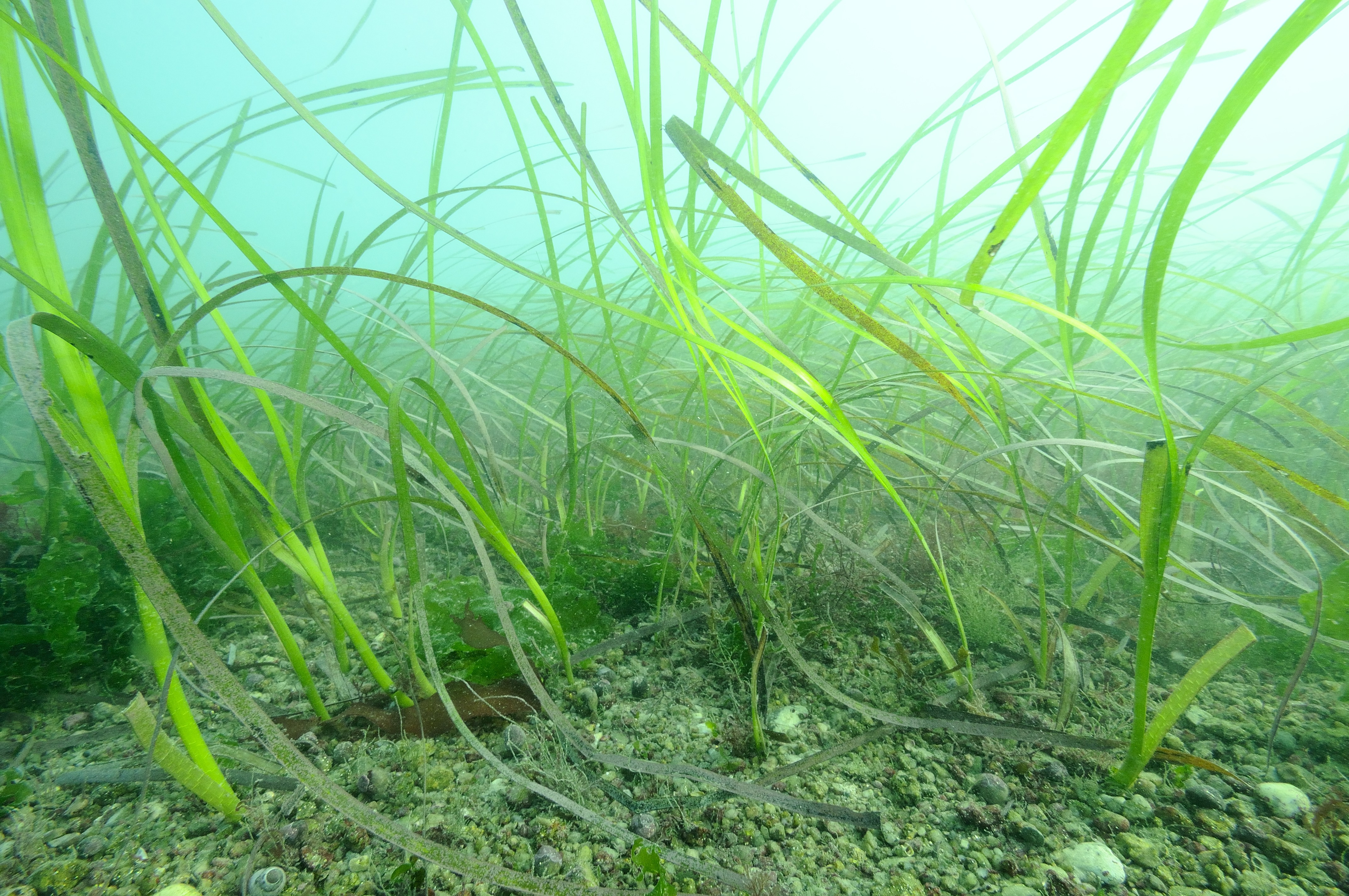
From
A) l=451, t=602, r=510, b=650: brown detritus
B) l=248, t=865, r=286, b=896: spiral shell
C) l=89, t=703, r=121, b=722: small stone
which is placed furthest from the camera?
l=451, t=602, r=510, b=650: brown detritus

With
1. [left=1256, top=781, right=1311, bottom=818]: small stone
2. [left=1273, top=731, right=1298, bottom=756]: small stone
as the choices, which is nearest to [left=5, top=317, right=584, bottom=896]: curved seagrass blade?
[left=1256, top=781, right=1311, bottom=818]: small stone

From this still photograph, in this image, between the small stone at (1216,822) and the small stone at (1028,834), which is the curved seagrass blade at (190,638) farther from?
the small stone at (1216,822)

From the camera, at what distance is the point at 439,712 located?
1063mm

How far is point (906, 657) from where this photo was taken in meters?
1.19

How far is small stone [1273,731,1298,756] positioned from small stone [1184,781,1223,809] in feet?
0.68

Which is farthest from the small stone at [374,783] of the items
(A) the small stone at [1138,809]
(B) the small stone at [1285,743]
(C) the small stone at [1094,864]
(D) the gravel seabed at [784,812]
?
(B) the small stone at [1285,743]

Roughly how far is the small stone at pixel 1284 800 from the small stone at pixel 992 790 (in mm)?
366

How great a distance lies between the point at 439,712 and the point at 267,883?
33 centimetres

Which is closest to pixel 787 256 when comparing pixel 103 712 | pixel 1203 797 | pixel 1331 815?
pixel 1203 797

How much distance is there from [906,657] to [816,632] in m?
0.19

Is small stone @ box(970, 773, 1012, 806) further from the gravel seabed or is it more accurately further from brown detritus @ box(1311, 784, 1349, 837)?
brown detritus @ box(1311, 784, 1349, 837)

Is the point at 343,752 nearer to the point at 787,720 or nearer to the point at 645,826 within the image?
the point at 645,826

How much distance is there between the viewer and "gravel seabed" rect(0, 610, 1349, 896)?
2.56ft

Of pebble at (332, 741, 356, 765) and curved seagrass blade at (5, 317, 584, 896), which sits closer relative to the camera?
curved seagrass blade at (5, 317, 584, 896)
